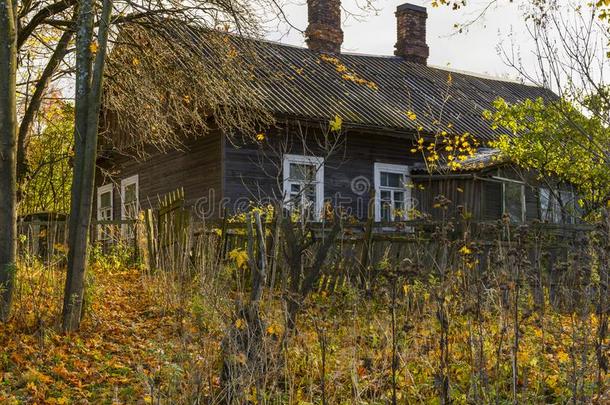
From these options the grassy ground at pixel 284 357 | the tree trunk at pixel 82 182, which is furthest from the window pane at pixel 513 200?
the tree trunk at pixel 82 182

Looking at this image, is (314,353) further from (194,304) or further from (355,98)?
(355,98)

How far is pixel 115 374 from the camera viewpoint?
637cm

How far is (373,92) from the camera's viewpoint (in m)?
19.2

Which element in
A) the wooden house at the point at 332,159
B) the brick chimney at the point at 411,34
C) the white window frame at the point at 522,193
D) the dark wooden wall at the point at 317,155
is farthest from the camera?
the brick chimney at the point at 411,34

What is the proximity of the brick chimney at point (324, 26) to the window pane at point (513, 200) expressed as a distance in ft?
20.7

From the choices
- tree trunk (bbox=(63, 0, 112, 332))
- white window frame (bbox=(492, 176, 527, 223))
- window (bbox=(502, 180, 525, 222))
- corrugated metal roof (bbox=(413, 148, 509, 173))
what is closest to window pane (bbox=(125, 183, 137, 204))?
corrugated metal roof (bbox=(413, 148, 509, 173))

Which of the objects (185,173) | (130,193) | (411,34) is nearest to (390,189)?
(185,173)

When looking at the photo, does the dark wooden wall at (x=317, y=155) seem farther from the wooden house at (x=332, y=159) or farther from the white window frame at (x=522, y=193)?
the white window frame at (x=522, y=193)

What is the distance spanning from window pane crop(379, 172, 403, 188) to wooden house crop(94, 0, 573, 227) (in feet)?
0.07

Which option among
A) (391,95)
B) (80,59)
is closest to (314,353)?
(80,59)

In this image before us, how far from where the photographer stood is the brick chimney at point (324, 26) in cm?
2103

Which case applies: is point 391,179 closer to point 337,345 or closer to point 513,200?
point 513,200

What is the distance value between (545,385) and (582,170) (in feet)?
32.8

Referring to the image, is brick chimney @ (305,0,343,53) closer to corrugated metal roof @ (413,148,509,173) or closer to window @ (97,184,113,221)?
corrugated metal roof @ (413,148,509,173)
